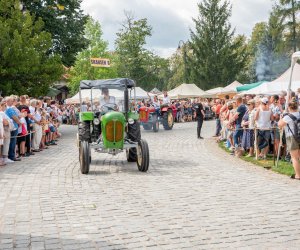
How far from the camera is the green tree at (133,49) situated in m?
64.8

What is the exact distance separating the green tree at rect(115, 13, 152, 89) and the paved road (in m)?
52.5

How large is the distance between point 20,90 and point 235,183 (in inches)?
700

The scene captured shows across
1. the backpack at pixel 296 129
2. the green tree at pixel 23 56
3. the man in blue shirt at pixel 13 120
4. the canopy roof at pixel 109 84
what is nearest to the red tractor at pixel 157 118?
the green tree at pixel 23 56

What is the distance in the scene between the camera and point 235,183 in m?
10.0

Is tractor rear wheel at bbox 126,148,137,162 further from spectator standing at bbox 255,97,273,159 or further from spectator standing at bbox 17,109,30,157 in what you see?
spectator standing at bbox 17,109,30,157

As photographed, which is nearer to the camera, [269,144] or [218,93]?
[269,144]

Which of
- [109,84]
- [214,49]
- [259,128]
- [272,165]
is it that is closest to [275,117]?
[259,128]

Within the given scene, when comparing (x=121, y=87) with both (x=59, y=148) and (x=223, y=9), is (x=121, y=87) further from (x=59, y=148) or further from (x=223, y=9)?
(x=223, y=9)

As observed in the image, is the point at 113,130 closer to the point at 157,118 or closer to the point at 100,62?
the point at 157,118

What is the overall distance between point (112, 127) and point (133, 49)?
2121 inches

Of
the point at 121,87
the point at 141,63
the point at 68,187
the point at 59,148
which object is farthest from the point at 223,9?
the point at 68,187

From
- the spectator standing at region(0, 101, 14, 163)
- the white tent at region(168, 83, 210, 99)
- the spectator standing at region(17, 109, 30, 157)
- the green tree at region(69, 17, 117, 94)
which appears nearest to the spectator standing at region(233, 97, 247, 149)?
the spectator standing at region(17, 109, 30, 157)

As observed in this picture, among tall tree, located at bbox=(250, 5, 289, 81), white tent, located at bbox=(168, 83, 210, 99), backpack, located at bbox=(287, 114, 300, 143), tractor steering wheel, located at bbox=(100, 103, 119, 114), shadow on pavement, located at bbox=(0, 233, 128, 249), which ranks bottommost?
shadow on pavement, located at bbox=(0, 233, 128, 249)

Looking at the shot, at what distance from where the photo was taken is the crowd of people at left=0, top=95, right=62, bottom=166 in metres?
14.0
